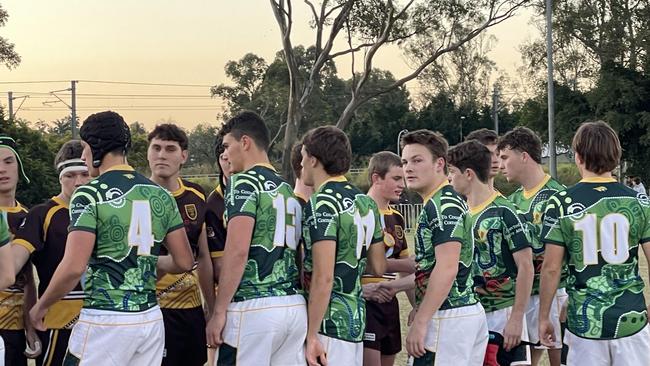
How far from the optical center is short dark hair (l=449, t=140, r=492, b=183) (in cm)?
555

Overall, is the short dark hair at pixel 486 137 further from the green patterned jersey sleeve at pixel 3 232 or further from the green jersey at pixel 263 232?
the green patterned jersey sleeve at pixel 3 232

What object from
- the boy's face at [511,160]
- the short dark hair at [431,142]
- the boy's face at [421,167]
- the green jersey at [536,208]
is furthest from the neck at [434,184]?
the boy's face at [511,160]

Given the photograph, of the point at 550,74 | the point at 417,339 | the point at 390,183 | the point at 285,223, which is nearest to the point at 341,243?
the point at 285,223

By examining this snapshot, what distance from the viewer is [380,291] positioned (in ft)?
18.8

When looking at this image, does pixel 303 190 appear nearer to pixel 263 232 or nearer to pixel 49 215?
pixel 263 232

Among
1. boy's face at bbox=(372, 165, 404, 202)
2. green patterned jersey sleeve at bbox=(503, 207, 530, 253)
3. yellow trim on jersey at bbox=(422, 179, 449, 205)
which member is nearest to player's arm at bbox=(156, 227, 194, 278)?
yellow trim on jersey at bbox=(422, 179, 449, 205)

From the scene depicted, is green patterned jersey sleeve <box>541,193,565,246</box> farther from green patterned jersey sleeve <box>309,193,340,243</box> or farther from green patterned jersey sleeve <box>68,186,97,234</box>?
green patterned jersey sleeve <box>68,186,97,234</box>


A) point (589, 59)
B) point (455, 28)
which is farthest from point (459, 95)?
point (455, 28)

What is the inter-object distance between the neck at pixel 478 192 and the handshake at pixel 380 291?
849mm

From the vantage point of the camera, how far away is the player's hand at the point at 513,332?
5.55 m

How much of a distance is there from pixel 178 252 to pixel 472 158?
2189mm

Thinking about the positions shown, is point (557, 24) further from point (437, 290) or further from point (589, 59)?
point (437, 290)

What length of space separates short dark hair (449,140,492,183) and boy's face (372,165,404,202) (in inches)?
28.9

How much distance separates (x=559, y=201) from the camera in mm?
5137
